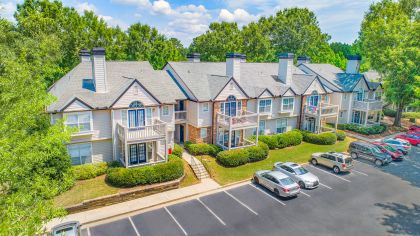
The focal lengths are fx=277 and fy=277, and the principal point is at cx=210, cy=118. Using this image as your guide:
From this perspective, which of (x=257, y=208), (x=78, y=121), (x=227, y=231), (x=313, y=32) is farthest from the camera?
(x=313, y=32)

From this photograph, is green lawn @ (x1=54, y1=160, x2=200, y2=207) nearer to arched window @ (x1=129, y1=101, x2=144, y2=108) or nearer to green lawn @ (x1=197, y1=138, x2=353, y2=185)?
green lawn @ (x1=197, y1=138, x2=353, y2=185)

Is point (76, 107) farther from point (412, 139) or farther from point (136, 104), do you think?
point (412, 139)

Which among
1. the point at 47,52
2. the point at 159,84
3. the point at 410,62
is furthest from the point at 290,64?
the point at 47,52

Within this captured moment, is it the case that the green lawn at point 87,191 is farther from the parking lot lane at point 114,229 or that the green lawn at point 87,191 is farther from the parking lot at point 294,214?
the parking lot lane at point 114,229

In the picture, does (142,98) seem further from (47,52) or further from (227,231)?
(47,52)

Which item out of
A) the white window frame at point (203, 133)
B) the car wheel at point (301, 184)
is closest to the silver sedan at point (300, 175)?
the car wheel at point (301, 184)

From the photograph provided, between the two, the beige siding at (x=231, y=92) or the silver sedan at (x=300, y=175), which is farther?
the beige siding at (x=231, y=92)
